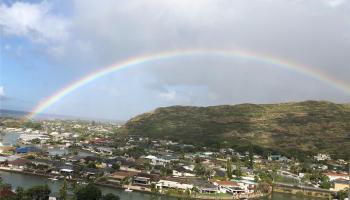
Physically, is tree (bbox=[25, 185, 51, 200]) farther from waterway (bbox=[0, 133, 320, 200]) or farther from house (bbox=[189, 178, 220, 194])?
house (bbox=[189, 178, 220, 194])

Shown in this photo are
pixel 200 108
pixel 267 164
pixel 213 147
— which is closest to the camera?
pixel 267 164

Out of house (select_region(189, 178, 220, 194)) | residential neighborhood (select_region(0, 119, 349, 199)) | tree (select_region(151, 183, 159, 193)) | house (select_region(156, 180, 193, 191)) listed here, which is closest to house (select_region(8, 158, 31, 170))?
residential neighborhood (select_region(0, 119, 349, 199))

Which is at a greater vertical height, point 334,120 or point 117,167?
point 334,120

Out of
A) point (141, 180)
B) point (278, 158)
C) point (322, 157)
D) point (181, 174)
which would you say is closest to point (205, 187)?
point (141, 180)

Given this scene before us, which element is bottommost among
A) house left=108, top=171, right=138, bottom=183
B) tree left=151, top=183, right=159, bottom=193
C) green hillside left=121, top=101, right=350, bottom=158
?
tree left=151, top=183, right=159, bottom=193

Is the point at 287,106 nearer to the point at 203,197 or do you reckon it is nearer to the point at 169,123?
the point at 169,123

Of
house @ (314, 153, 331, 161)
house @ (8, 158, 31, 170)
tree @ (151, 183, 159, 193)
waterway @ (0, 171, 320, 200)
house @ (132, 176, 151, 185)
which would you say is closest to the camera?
waterway @ (0, 171, 320, 200)

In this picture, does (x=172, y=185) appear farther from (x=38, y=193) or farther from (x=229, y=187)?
(x=38, y=193)

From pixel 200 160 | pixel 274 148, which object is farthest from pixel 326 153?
pixel 200 160

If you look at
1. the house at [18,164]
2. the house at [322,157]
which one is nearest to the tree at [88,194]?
the house at [18,164]
